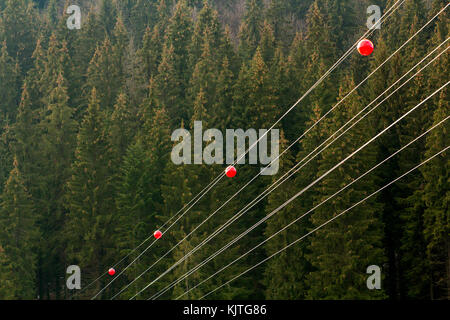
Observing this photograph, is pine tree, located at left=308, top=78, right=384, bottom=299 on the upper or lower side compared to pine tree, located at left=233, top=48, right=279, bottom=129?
lower

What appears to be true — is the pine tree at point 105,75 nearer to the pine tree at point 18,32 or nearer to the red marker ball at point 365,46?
the pine tree at point 18,32

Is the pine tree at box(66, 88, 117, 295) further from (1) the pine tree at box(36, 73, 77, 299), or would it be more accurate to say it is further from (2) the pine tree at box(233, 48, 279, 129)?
Answer: (2) the pine tree at box(233, 48, 279, 129)

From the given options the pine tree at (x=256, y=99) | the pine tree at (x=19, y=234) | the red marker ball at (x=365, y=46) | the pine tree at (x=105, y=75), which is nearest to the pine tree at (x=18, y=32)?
the pine tree at (x=105, y=75)

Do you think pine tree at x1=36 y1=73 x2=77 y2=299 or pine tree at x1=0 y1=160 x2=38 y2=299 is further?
pine tree at x1=36 y1=73 x2=77 y2=299

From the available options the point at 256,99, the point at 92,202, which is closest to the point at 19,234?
the point at 92,202

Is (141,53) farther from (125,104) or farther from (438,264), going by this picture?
(438,264)

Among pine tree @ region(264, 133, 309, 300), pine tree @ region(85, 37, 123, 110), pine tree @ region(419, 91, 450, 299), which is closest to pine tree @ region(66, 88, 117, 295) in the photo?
pine tree @ region(85, 37, 123, 110)

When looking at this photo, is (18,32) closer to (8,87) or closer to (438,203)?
(8,87)

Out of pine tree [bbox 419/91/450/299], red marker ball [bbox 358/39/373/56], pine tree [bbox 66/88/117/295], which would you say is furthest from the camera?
pine tree [bbox 66/88/117/295]

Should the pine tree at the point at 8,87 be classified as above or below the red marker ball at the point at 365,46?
above
